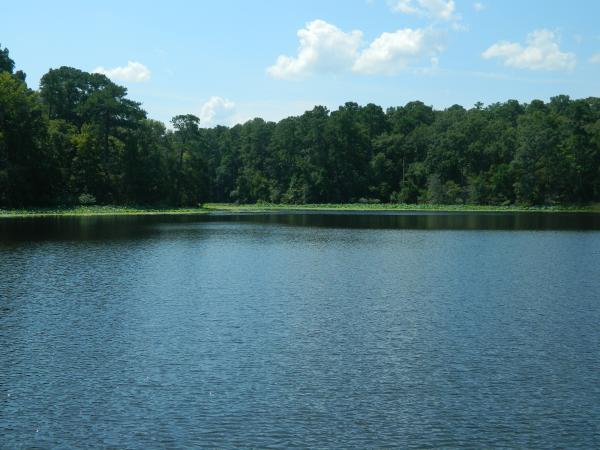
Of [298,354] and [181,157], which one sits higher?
[181,157]

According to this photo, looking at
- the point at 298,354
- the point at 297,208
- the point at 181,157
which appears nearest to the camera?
the point at 298,354

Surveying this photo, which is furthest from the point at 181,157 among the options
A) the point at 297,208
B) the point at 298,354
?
the point at 298,354

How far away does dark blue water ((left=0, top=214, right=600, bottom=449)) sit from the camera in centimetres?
1666

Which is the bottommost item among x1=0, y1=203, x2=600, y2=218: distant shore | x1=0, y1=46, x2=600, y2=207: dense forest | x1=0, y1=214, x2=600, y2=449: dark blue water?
x1=0, y1=214, x2=600, y2=449: dark blue water

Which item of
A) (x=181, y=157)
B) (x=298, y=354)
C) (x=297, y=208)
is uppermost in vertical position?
(x=181, y=157)

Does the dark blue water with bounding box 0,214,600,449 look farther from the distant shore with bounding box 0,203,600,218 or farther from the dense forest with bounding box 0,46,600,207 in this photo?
the dense forest with bounding box 0,46,600,207

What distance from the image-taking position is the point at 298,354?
2366cm

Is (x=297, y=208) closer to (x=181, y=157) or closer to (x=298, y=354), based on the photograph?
(x=181, y=157)

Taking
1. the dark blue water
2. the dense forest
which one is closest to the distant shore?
the dense forest

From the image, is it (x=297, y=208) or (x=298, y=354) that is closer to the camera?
(x=298, y=354)

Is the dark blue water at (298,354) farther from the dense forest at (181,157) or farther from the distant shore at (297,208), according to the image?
the dense forest at (181,157)

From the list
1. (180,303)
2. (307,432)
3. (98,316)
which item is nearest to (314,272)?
(180,303)

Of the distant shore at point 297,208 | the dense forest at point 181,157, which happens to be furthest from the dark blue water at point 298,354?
the dense forest at point 181,157

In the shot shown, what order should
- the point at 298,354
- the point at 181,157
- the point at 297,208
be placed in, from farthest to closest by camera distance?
the point at 297,208 < the point at 181,157 < the point at 298,354
